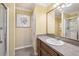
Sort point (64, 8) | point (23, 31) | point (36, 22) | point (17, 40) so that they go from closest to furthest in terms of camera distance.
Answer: point (64, 8)
point (36, 22)
point (17, 40)
point (23, 31)

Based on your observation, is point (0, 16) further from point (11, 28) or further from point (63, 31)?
point (63, 31)

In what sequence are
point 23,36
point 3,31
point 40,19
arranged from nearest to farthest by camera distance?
1. point 3,31
2. point 40,19
3. point 23,36

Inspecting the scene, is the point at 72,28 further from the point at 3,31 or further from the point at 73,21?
the point at 3,31

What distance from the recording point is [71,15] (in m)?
1.59

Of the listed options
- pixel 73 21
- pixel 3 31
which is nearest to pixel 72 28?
pixel 73 21

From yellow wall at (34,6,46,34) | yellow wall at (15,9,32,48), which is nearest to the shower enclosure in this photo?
yellow wall at (34,6,46,34)

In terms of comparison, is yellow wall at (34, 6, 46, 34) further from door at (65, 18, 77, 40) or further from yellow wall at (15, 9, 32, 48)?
door at (65, 18, 77, 40)

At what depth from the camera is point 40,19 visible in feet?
9.52

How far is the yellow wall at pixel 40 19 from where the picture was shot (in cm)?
288

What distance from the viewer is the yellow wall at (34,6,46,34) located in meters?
2.88

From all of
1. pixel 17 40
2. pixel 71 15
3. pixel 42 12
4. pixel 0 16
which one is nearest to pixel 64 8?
pixel 71 15

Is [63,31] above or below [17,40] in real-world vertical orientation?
above

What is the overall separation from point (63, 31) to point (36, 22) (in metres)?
1.20

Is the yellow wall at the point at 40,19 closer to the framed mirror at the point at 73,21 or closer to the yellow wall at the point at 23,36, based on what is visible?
the yellow wall at the point at 23,36
